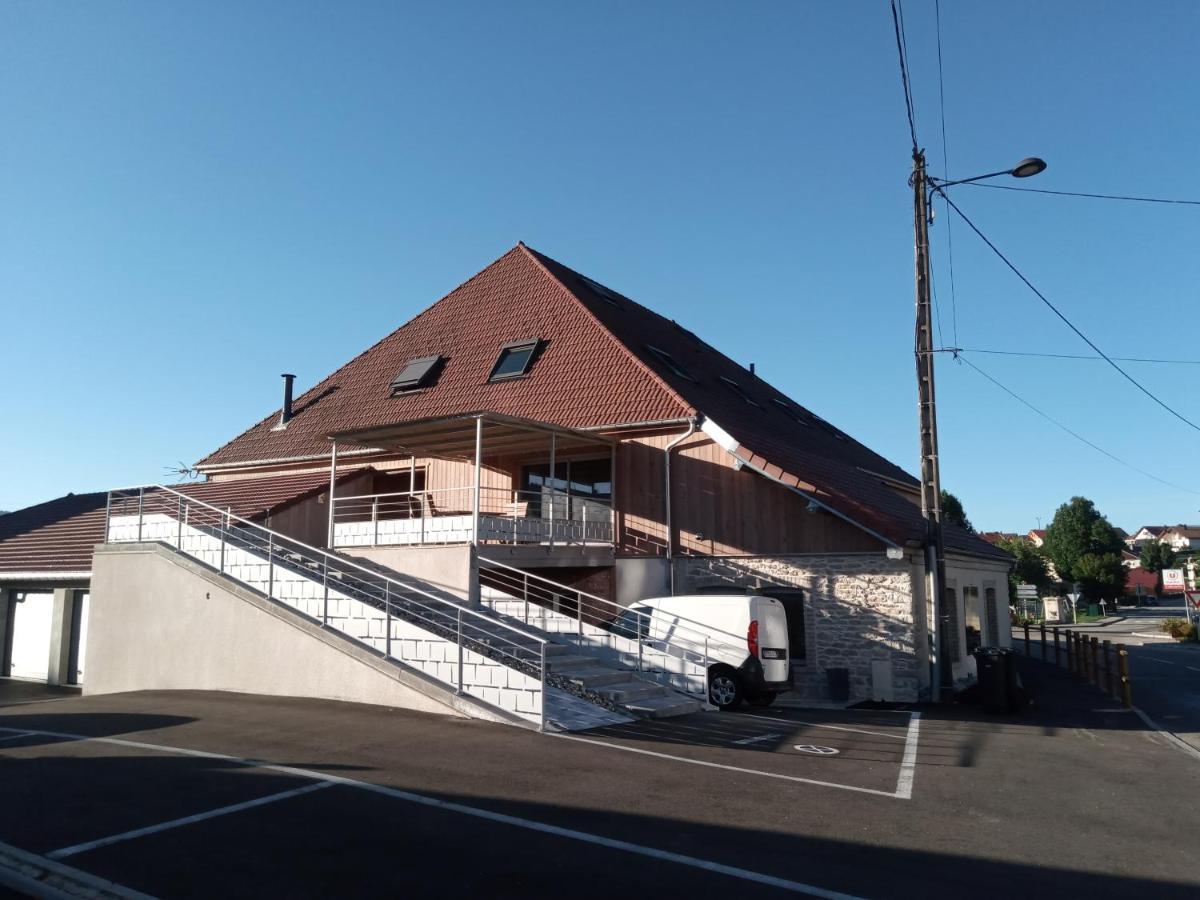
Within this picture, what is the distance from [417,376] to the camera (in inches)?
908

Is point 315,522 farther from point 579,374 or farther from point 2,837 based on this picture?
point 2,837

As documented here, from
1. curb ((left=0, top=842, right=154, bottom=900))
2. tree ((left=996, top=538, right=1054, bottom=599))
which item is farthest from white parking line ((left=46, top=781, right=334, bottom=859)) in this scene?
tree ((left=996, top=538, right=1054, bottom=599))

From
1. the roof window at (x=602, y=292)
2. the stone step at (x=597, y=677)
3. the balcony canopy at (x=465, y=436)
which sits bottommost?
the stone step at (x=597, y=677)

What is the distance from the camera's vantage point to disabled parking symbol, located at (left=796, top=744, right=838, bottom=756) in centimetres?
1018

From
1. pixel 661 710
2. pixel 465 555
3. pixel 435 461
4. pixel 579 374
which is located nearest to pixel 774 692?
pixel 661 710

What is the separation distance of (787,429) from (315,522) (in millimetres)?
12637

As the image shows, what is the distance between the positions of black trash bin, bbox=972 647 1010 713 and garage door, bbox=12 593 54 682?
2062 centimetres

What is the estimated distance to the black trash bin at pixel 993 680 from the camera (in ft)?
49.8

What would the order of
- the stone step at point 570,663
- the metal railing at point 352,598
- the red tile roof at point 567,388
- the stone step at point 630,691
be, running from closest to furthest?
the metal railing at point 352,598 < the stone step at point 630,691 < the stone step at point 570,663 < the red tile roof at point 567,388

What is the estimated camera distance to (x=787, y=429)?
24.8 metres

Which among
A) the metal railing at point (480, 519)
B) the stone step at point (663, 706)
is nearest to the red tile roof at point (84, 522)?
the metal railing at point (480, 519)

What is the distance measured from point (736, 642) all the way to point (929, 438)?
5782 mm

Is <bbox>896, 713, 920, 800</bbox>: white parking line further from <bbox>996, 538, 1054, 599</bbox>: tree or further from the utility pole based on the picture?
<bbox>996, 538, 1054, 599</bbox>: tree

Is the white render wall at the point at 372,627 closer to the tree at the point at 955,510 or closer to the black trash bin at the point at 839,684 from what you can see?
the black trash bin at the point at 839,684
